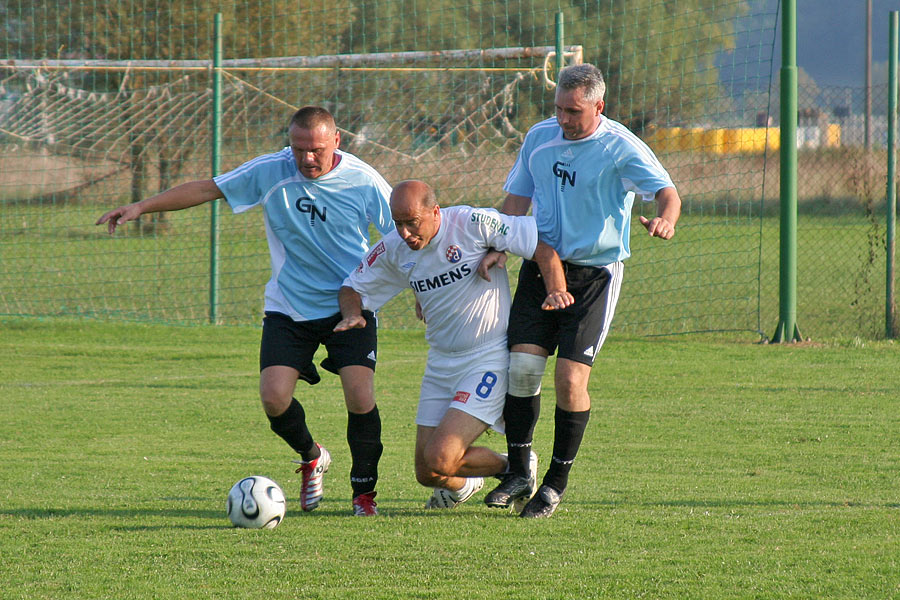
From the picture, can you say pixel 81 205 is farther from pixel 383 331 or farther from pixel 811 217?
pixel 811 217

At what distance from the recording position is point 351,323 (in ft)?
17.2

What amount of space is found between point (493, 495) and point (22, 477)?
2754mm

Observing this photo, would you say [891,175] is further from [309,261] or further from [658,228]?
[309,261]

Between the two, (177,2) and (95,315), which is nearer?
(95,315)

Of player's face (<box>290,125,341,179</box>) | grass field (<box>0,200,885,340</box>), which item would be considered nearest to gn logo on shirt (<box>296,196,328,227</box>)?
player's face (<box>290,125,341,179</box>)

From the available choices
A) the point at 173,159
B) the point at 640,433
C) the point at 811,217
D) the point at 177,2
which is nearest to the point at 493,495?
the point at 640,433

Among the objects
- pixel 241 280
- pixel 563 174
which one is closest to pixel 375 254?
pixel 563 174

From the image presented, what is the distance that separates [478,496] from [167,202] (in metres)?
2.22

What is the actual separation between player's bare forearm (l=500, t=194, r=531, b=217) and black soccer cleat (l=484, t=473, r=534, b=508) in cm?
132

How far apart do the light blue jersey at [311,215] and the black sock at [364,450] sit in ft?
1.90

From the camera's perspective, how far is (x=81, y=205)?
49.1ft

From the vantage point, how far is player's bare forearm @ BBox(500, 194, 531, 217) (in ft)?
18.4

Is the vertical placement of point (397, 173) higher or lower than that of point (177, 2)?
lower

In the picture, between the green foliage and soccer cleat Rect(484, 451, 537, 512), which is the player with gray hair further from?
the green foliage
